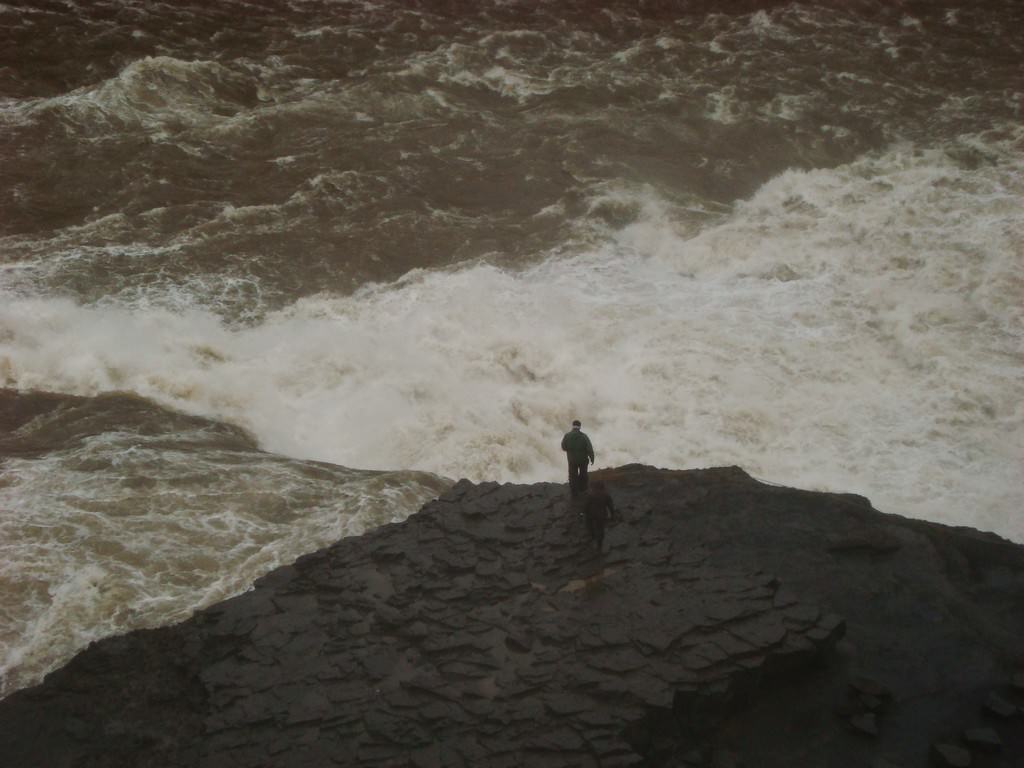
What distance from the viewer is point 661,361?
17891 millimetres

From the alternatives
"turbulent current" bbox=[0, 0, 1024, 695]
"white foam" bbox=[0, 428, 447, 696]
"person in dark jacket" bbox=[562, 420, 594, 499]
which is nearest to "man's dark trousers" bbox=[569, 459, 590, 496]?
"person in dark jacket" bbox=[562, 420, 594, 499]

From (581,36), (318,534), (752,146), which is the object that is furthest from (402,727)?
(581,36)

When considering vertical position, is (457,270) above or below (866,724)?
above

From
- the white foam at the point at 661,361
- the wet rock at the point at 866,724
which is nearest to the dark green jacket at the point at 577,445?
the white foam at the point at 661,361

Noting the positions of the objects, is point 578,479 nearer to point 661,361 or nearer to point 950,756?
point 950,756

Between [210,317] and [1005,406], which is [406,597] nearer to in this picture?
[210,317]

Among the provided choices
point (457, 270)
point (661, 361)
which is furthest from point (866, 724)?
point (457, 270)

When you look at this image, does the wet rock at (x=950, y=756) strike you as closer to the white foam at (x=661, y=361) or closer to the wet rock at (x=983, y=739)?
the wet rock at (x=983, y=739)

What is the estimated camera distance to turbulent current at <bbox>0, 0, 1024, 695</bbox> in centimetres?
1442

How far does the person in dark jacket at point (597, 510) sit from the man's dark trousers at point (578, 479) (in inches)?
30.1

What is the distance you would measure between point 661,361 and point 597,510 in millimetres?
7099

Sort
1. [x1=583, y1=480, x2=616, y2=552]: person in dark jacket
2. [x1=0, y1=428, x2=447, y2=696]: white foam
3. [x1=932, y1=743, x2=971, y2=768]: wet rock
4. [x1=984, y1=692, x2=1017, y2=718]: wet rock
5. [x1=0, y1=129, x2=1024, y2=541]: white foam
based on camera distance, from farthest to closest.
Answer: [x1=0, y1=129, x2=1024, y2=541]: white foam → [x1=0, y1=428, x2=447, y2=696]: white foam → [x1=583, y1=480, x2=616, y2=552]: person in dark jacket → [x1=984, y1=692, x2=1017, y2=718]: wet rock → [x1=932, y1=743, x2=971, y2=768]: wet rock

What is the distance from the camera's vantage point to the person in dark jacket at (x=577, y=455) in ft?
39.1

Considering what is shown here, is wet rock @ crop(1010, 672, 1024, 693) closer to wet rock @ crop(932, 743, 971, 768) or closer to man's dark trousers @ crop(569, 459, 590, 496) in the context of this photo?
wet rock @ crop(932, 743, 971, 768)
